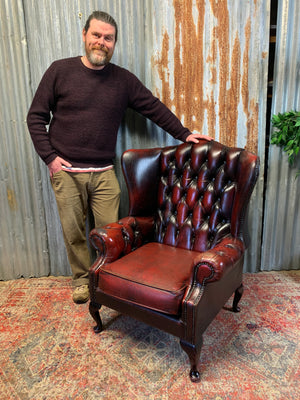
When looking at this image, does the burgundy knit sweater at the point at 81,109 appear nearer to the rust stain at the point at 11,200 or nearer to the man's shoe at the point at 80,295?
the rust stain at the point at 11,200

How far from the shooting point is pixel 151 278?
1.61 m

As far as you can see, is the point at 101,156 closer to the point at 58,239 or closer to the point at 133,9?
the point at 58,239

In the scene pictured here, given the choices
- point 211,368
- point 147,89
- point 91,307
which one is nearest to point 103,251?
point 91,307

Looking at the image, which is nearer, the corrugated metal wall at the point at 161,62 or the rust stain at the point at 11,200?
the corrugated metal wall at the point at 161,62

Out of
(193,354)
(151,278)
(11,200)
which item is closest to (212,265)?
(151,278)

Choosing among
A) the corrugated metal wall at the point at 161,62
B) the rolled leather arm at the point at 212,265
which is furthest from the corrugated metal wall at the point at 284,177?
the rolled leather arm at the point at 212,265

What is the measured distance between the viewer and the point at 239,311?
214cm

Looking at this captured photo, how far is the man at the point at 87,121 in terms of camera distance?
210 cm

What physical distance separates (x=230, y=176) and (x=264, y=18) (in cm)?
133

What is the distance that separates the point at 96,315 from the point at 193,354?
715mm

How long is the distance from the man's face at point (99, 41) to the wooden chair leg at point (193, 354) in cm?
190

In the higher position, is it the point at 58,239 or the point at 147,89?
the point at 147,89

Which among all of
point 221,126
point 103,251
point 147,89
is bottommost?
point 103,251

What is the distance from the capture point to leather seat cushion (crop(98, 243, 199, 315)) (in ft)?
4.99
